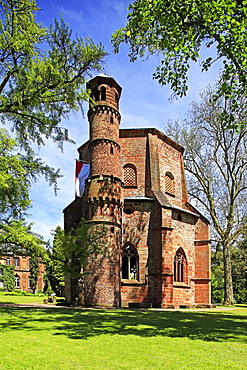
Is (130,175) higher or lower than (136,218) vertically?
higher

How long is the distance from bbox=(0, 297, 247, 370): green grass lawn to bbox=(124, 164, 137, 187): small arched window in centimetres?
1470

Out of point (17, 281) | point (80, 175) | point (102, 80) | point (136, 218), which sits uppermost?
point (102, 80)

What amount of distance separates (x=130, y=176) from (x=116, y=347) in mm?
18430

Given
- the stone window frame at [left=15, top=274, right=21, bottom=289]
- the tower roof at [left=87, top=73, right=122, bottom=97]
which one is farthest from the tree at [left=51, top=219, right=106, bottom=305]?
the stone window frame at [left=15, top=274, right=21, bottom=289]

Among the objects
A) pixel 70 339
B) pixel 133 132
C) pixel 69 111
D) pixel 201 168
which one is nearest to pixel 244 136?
pixel 201 168

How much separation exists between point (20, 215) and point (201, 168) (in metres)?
20.4

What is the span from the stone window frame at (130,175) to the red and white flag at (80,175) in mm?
3310

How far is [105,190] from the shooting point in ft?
70.7

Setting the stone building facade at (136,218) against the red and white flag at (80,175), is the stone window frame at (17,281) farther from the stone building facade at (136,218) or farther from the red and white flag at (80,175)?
the red and white flag at (80,175)

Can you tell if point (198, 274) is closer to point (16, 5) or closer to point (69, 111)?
point (69, 111)

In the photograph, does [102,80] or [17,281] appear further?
[17,281]

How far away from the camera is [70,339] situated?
8.02 m

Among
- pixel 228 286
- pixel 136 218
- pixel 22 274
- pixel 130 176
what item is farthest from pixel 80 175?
pixel 22 274

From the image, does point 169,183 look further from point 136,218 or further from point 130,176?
point 136,218
